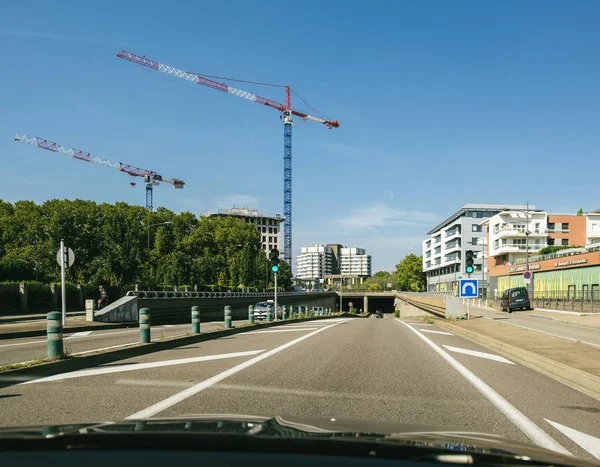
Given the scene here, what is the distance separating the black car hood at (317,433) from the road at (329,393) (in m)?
1.22

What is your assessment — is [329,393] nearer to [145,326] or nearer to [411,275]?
[145,326]

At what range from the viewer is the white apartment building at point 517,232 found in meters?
94.6

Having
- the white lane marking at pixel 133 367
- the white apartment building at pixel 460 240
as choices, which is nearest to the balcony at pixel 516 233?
the white apartment building at pixel 460 240

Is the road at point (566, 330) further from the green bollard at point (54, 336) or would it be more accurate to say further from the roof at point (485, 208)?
the roof at point (485, 208)

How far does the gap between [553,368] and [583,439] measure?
5759mm

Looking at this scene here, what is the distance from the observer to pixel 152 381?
30.2 ft

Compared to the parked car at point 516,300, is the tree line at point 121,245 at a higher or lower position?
higher

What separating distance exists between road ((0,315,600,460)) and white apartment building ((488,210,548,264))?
283 ft

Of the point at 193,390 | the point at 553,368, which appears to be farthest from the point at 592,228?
the point at 193,390

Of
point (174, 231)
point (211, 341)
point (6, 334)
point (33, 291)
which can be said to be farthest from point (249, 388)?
point (174, 231)

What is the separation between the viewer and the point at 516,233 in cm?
9375

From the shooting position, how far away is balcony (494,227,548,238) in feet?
308

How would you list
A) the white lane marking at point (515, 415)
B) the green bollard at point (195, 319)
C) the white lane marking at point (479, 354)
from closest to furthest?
the white lane marking at point (515, 415) → the white lane marking at point (479, 354) → the green bollard at point (195, 319)

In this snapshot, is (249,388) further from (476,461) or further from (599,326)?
(599,326)
